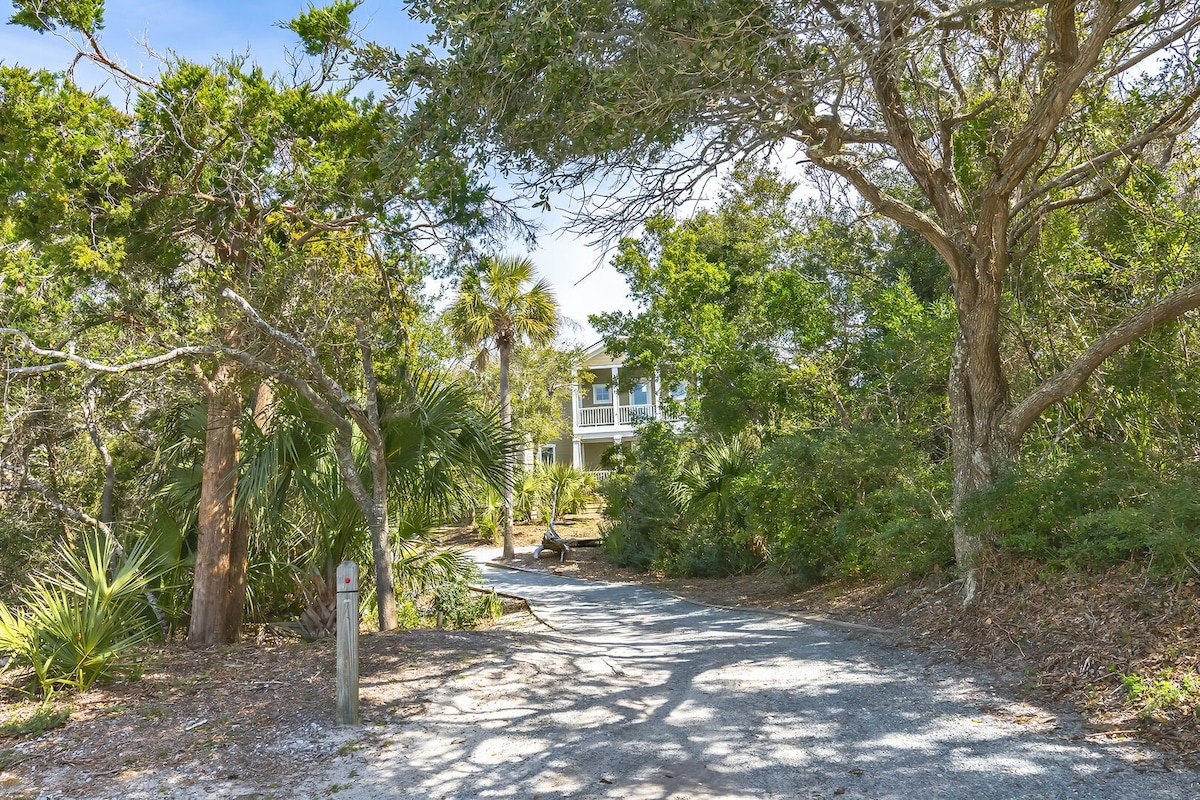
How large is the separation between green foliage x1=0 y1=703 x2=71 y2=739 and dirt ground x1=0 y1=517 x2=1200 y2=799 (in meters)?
0.06

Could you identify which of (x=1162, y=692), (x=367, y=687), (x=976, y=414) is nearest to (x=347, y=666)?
(x=367, y=687)

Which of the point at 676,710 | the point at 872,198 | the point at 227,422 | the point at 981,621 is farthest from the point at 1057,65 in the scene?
the point at 227,422

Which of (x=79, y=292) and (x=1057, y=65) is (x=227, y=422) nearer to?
(x=79, y=292)

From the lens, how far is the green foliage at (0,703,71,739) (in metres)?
5.13

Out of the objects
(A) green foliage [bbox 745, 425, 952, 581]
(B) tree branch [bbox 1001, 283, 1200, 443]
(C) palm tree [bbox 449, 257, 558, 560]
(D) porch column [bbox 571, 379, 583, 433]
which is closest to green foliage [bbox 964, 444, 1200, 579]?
(B) tree branch [bbox 1001, 283, 1200, 443]

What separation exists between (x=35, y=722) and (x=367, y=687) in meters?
2.06

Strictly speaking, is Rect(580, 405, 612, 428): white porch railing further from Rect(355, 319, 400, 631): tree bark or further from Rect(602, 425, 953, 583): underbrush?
Rect(355, 319, 400, 631): tree bark

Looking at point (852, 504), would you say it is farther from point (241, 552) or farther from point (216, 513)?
point (216, 513)

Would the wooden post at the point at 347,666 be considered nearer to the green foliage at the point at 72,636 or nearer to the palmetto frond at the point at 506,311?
the green foliage at the point at 72,636

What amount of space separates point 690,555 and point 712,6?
11388 mm

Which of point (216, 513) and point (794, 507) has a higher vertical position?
point (216, 513)

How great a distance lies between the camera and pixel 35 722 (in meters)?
5.20

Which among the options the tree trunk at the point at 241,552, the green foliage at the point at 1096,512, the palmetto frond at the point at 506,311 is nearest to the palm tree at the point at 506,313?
the palmetto frond at the point at 506,311

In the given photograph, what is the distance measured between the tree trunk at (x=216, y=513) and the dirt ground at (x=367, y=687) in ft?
1.58
